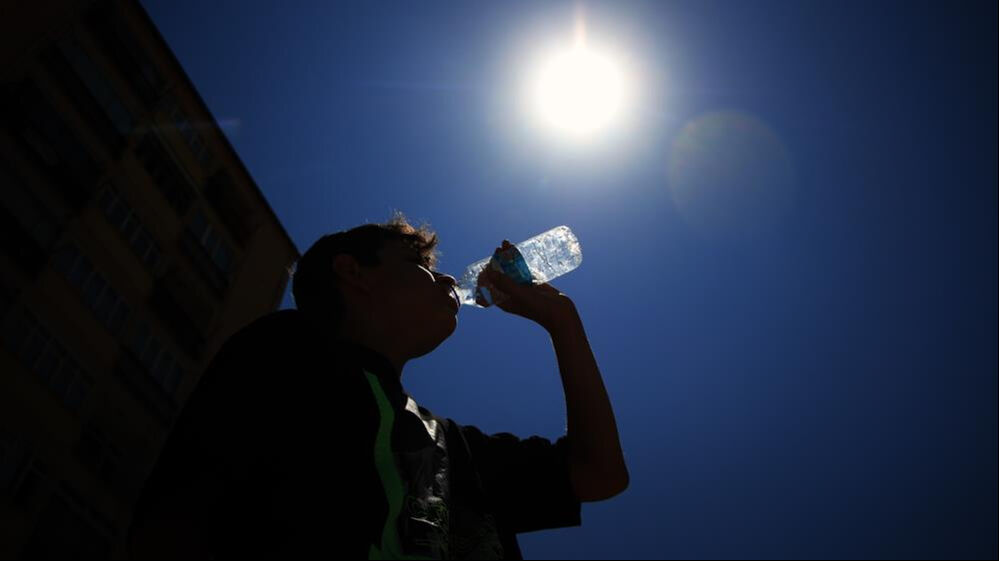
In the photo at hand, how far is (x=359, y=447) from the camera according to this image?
181 cm

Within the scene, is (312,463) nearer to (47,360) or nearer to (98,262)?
(47,360)

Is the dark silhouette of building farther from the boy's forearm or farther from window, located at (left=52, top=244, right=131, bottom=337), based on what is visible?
the boy's forearm

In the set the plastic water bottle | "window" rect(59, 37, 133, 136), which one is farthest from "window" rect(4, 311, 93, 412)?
the plastic water bottle

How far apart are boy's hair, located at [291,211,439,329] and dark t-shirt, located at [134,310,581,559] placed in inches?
17.1

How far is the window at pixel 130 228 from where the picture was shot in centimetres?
1620

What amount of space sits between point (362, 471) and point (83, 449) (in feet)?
51.5

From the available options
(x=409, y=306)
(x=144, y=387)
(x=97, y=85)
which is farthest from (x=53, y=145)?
(x=409, y=306)

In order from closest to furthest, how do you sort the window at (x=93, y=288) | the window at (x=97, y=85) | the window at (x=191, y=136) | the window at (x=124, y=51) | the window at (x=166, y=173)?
the window at (x=93, y=288)
the window at (x=97, y=85)
the window at (x=124, y=51)
the window at (x=166, y=173)
the window at (x=191, y=136)

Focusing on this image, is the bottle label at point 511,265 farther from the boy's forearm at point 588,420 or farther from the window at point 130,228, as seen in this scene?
the window at point 130,228

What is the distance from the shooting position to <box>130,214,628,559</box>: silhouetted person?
1616 millimetres

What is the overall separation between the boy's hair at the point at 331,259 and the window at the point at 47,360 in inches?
522

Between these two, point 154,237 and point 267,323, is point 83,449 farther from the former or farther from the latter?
point 267,323

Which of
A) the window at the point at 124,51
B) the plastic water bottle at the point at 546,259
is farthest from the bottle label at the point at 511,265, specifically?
the window at the point at 124,51

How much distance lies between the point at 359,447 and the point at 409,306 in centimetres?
98
